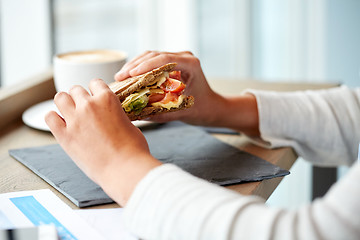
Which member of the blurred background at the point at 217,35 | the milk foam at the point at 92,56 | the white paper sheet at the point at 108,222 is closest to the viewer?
the white paper sheet at the point at 108,222

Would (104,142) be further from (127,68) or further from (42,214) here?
(127,68)

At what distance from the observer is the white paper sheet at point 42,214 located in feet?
2.23

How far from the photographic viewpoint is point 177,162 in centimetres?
92

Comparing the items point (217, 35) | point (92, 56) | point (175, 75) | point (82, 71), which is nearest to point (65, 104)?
point (175, 75)

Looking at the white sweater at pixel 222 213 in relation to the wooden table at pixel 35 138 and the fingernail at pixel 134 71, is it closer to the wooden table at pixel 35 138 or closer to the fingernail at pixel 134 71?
the wooden table at pixel 35 138

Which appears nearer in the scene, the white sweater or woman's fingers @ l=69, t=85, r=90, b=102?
the white sweater

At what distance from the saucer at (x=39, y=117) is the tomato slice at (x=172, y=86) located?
0.23m

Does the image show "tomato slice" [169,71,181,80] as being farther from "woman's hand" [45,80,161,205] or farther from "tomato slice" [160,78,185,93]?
"woman's hand" [45,80,161,205]

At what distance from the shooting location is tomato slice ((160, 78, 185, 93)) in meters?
0.90

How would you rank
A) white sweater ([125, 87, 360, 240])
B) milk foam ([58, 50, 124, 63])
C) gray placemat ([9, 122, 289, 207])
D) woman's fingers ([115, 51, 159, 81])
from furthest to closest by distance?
milk foam ([58, 50, 124, 63])
woman's fingers ([115, 51, 159, 81])
gray placemat ([9, 122, 289, 207])
white sweater ([125, 87, 360, 240])

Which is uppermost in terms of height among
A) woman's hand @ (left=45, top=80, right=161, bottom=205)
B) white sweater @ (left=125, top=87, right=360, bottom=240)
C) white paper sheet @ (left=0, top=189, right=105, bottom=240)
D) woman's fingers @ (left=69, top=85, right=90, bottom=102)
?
woman's fingers @ (left=69, top=85, right=90, bottom=102)

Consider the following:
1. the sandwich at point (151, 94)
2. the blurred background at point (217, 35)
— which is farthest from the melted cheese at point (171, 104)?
the blurred background at point (217, 35)

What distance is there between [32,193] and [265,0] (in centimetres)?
206

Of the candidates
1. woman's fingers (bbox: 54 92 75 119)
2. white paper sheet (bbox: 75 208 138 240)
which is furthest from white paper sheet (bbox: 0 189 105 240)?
woman's fingers (bbox: 54 92 75 119)
